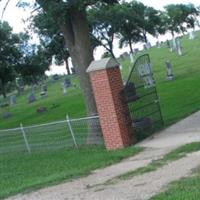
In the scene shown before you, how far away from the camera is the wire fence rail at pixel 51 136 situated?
17688 millimetres

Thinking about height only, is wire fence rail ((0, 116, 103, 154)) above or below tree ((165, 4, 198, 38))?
below

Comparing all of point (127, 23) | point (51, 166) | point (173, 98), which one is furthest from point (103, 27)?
point (51, 166)

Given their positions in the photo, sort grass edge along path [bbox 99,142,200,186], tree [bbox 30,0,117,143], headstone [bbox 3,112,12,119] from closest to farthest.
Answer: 1. grass edge along path [bbox 99,142,200,186]
2. tree [bbox 30,0,117,143]
3. headstone [bbox 3,112,12,119]

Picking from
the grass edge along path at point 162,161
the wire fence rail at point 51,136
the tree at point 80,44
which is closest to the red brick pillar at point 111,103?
the wire fence rail at point 51,136

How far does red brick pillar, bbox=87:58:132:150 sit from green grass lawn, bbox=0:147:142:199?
0.52 metres

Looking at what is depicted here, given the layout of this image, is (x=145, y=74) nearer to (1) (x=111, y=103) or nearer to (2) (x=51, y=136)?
(1) (x=111, y=103)

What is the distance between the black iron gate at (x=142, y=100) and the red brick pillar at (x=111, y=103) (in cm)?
38

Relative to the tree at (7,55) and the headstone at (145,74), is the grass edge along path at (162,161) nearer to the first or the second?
the headstone at (145,74)

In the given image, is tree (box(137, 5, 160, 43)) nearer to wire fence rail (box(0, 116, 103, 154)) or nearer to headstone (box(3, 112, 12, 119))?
headstone (box(3, 112, 12, 119))

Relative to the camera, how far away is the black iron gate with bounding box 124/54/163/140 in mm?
16328

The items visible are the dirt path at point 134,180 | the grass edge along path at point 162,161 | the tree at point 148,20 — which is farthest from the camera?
the tree at point 148,20

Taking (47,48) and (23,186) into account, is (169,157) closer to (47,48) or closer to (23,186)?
(23,186)

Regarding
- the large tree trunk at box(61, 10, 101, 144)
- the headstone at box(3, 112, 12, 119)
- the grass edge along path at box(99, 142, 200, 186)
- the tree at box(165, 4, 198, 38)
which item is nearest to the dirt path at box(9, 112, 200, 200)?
the grass edge along path at box(99, 142, 200, 186)

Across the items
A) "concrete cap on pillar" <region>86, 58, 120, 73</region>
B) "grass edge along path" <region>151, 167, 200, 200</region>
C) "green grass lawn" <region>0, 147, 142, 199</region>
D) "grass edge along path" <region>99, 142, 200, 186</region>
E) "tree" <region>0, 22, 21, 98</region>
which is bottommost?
"green grass lawn" <region>0, 147, 142, 199</region>
